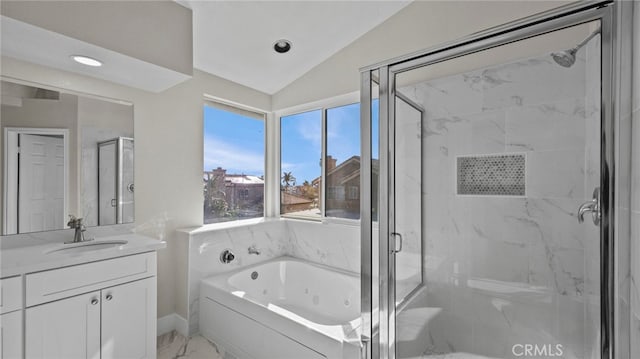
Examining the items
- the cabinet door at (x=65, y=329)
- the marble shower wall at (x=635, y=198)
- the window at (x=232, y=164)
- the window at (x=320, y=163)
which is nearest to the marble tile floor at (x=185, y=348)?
the cabinet door at (x=65, y=329)

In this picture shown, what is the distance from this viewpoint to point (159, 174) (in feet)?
7.87

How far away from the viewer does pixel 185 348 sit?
2207 mm

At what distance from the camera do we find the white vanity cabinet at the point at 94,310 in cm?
144

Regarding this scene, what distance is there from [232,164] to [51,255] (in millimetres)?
1666

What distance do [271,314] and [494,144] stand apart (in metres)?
1.61

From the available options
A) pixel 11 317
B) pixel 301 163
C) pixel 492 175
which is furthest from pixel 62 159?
pixel 492 175

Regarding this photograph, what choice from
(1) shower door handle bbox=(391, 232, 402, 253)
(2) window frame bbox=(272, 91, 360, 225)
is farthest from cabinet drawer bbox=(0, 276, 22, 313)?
(2) window frame bbox=(272, 91, 360, 225)

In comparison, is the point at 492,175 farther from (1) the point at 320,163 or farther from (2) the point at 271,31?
(2) the point at 271,31

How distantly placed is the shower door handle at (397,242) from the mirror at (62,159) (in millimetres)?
1927

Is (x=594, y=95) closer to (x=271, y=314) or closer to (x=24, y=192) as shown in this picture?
(x=271, y=314)

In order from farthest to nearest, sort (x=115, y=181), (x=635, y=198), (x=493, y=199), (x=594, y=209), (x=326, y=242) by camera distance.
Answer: (x=326, y=242) → (x=115, y=181) → (x=493, y=199) → (x=594, y=209) → (x=635, y=198)

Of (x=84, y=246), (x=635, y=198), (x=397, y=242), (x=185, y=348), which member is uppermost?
(x=635, y=198)

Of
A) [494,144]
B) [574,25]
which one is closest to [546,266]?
[494,144]

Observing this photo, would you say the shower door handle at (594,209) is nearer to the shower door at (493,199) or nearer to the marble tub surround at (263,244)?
the shower door at (493,199)
